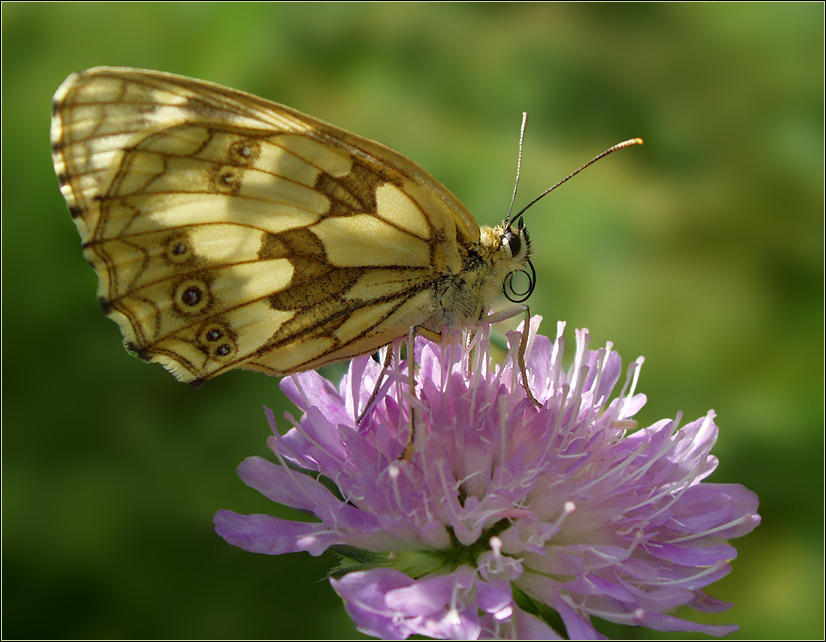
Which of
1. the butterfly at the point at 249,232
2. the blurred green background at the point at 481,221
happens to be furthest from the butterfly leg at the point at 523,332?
the blurred green background at the point at 481,221

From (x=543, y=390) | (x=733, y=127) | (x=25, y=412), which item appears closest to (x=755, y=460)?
(x=543, y=390)

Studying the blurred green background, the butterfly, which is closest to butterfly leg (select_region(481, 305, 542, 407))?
the butterfly

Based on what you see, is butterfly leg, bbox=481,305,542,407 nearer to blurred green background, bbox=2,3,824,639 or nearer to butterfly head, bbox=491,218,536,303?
butterfly head, bbox=491,218,536,303

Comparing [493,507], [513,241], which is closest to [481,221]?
[513,241]

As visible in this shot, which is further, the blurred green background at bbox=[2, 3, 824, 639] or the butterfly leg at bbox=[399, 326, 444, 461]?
the blurred green background at bbox=[2, 3, 824, 639]

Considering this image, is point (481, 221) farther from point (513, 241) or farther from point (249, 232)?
point (249, 232)

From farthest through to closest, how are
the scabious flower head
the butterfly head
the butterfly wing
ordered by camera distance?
the butterfly head < the butterfly wing < the scabious flower head
